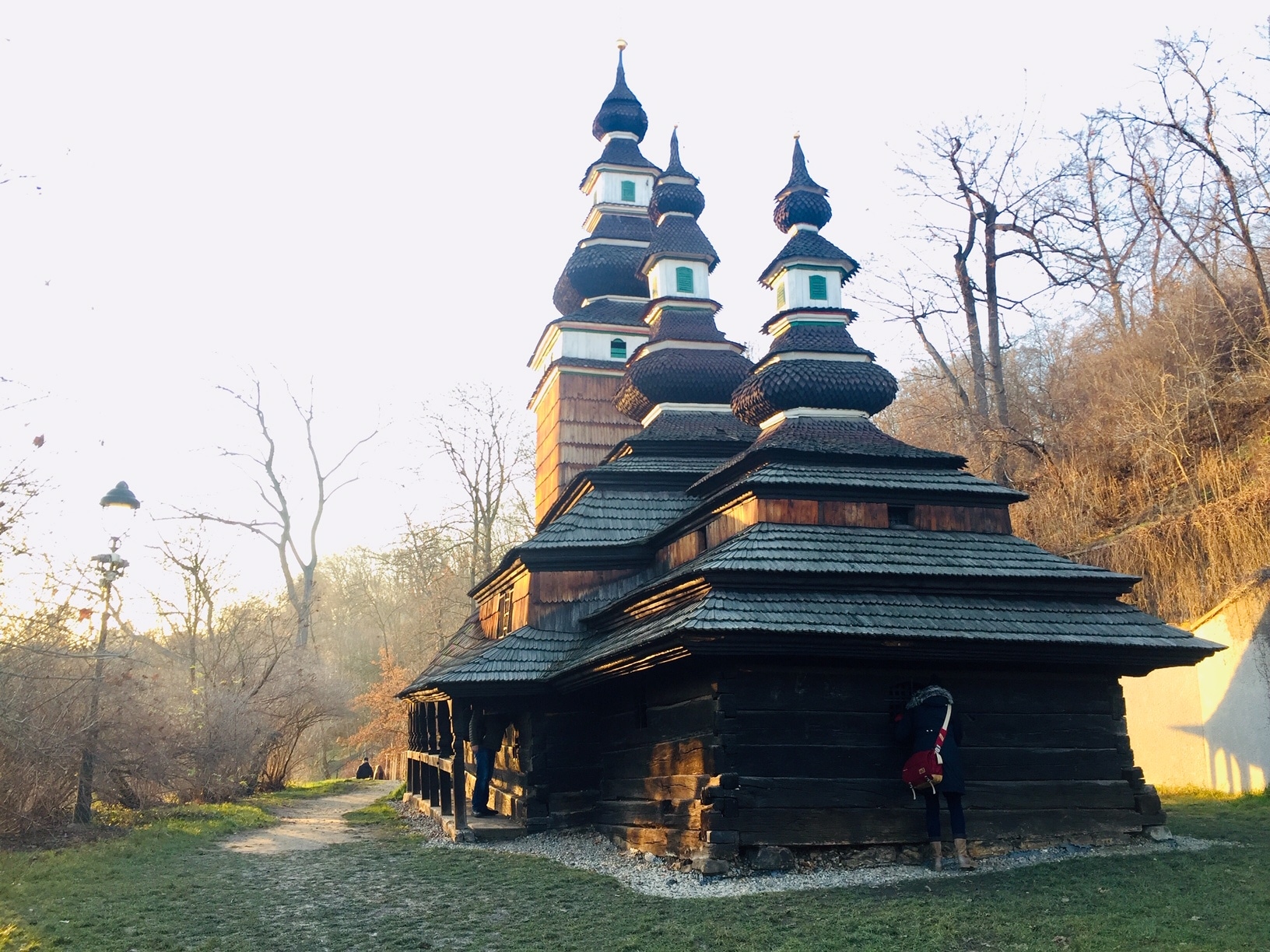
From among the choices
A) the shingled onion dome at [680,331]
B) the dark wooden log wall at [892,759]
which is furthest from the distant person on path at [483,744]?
the shingled onion dome at [680,331]

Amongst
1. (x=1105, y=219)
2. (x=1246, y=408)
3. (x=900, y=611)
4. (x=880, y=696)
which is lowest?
(x=880, y=696)

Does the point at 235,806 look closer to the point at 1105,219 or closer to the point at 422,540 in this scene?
the point at 422,540

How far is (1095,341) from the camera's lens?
2338 cm

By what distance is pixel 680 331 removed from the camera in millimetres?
17766

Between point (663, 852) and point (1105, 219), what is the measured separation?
1943 cm

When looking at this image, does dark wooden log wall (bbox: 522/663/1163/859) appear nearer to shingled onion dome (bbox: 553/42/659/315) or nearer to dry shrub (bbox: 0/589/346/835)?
dry shrub (bbox: 0/589/346/835)

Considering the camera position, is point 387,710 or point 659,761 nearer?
point 659,761

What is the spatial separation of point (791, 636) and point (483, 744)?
20.3ft

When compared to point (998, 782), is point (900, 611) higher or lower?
higher

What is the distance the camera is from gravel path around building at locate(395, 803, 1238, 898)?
9211 mm

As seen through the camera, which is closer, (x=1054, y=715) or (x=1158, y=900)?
(x=1158, y=900)

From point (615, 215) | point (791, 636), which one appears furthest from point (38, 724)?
point (615, 215)

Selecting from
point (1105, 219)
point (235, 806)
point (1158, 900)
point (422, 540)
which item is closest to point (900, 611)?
point (1158, 900)

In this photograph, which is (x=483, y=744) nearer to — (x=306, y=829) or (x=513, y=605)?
(x=513, y=605)
